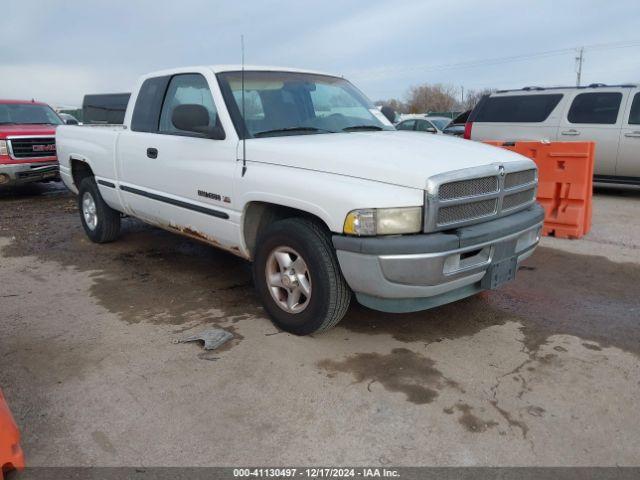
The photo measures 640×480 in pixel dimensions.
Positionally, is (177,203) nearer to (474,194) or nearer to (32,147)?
(474,194)

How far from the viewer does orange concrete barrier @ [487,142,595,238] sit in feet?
21.5

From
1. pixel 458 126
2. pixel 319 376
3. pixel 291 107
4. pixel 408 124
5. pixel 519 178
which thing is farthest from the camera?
pixel 408 124

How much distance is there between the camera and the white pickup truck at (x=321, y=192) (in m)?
3.23

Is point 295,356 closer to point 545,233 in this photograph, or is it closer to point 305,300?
point 305,300

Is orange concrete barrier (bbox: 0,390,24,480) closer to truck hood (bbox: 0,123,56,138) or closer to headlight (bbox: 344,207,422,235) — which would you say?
headlight (bbox: 344,207,422,235)

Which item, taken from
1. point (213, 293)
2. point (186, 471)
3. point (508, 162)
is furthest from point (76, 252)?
point (508, 162)

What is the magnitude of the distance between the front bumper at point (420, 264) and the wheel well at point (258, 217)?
2.68 feet

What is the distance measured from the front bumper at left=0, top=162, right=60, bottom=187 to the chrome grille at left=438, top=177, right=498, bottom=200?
8.99 m

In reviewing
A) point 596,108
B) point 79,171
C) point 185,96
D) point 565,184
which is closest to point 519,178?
point 185,96

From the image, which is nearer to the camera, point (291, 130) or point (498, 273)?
point (498, 273)

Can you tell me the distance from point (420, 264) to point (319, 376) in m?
0.92

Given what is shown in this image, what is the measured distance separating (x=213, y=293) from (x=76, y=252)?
2381 mm

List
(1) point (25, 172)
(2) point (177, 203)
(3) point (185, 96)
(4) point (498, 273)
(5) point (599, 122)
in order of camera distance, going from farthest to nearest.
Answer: (1) point (25, 172)
(5) point (599, 122)
(3) point (185, 96)
(2) point (177, 203)
(4) point (498, 273)

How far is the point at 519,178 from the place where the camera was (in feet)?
12.8
